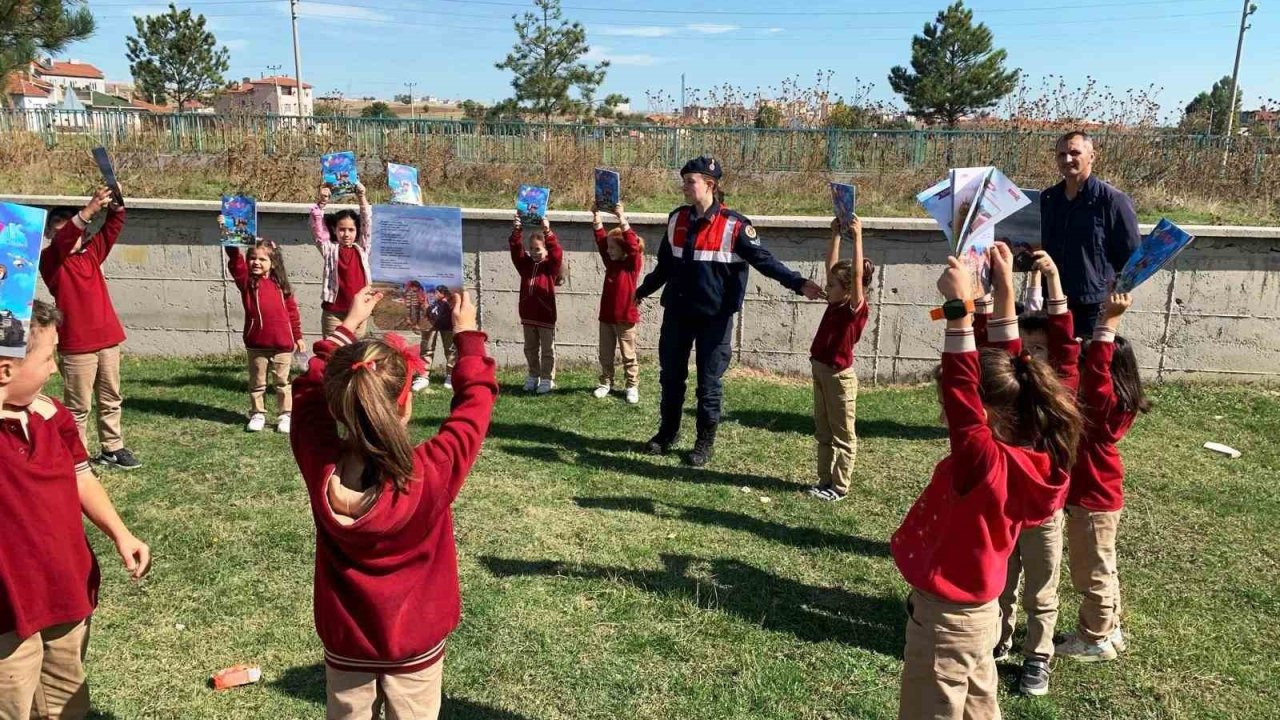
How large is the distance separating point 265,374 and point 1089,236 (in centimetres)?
640

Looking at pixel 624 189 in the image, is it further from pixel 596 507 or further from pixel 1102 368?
pixel 1102 368

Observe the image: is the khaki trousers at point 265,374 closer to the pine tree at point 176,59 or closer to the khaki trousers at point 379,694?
the khaki trousers at point 379,694

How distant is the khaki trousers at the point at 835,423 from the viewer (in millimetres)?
5852

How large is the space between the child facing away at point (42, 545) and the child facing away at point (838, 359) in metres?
4.18

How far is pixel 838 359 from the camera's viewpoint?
19.1 feet

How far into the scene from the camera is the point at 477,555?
16.6 feet

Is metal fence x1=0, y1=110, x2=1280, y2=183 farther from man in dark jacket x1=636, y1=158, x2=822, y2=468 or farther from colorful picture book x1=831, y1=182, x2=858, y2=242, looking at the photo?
colorful picture book x1=831, y1=182, x2=858, y2=242

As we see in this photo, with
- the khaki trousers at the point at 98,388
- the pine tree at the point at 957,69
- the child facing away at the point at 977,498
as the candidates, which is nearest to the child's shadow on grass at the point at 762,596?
the child facing away at the point at 977,498

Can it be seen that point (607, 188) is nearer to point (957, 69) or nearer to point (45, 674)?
point (45, 674)

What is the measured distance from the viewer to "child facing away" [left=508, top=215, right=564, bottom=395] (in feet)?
28.5

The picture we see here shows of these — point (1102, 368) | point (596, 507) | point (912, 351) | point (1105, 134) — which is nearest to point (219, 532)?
point (596, 507)

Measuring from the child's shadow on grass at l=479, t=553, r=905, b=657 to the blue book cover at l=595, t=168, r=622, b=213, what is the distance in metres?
3.56

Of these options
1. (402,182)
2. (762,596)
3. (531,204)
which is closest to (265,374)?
(531,204)

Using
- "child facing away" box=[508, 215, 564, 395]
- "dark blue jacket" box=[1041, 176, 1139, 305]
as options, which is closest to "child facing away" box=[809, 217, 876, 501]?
"dark blue jacket" box=[1041, 176, 1139, 305]
